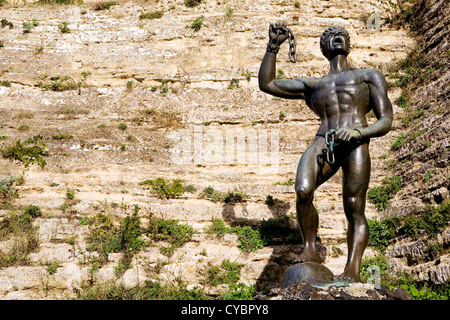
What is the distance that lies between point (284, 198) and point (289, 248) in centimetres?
176

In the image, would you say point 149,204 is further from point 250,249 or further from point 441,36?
point 441,36

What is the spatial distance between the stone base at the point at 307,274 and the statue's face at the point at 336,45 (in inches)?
95.1

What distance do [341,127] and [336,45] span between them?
1.03m

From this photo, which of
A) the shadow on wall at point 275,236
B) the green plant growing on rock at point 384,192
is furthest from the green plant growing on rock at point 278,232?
the green plant growing on rock at point 384,192

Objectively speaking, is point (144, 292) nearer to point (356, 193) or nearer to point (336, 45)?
point (356, 193)

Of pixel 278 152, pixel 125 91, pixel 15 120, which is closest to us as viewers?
pixel 278 152

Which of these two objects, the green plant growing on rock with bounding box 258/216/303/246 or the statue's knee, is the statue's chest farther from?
the green plant growing on rock with bounding box 258/216/303/246

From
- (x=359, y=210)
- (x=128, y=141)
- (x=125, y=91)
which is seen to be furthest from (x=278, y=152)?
(x=359, y=210)

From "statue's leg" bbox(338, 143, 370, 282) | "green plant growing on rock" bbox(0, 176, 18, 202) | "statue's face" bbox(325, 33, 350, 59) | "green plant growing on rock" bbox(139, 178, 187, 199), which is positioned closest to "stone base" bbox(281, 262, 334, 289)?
"statue's leg" bbox(338, 143, 370, 282)

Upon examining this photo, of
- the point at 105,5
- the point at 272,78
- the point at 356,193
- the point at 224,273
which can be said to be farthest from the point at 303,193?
the point at 105,5

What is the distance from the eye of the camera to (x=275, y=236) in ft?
26.0

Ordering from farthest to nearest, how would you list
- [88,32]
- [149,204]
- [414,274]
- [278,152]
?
[88,32], [278,152], [149,204], [414,274]

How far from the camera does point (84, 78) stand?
14.0 metres

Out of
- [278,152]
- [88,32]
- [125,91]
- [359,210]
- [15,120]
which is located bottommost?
[359,210]
